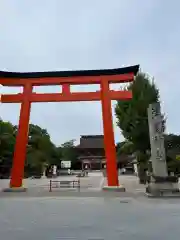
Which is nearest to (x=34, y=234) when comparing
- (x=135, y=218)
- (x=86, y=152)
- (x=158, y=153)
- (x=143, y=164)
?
(x=135, y=218)

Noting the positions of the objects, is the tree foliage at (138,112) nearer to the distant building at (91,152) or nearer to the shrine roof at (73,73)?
the shrine roof at (73,73)

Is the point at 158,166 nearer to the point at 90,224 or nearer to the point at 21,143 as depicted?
the point at 21,143

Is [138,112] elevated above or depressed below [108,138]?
above

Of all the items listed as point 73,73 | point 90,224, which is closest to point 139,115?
point 73,73

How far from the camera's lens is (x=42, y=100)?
66.4 ft

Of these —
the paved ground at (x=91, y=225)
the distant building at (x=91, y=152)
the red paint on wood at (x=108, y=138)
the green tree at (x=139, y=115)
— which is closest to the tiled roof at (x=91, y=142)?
the distant building at (x=91, y=152)

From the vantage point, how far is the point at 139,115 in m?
25.3

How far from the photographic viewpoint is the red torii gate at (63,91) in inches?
774

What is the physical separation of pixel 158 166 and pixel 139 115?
29.9 feet

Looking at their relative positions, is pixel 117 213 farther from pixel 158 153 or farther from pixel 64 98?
pixel 64 98

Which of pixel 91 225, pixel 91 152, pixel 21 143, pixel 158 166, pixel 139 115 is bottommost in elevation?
pixel 91 225

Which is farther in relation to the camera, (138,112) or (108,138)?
(138,112)

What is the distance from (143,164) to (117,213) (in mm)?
15990

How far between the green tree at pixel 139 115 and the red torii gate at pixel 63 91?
551cm
